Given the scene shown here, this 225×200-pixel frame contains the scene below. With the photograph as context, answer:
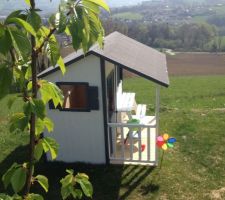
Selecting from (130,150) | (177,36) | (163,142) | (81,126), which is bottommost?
(177,36)

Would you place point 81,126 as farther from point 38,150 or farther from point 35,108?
point 35,108

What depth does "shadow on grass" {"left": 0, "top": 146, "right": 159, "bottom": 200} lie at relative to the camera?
7430 mm

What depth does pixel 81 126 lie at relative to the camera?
844cm

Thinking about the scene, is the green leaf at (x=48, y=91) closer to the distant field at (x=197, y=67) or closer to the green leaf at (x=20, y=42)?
Answer: the green leaf at (x=20, y=42)

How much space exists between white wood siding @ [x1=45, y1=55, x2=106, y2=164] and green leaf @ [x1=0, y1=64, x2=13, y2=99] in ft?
21.2

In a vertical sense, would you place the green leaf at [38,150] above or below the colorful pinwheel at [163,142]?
above

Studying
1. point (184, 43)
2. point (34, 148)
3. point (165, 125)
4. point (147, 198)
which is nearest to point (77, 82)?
point (147, 198)

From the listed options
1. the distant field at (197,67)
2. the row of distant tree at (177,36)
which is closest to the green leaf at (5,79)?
the distant field at (197,67)

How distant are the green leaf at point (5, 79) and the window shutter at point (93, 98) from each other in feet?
21.3

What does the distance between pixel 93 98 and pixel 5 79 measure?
658cm

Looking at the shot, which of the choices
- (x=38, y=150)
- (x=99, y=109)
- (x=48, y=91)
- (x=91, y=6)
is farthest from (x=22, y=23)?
(x=99, y=109)

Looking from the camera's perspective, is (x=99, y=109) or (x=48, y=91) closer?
(x=48, y=91)

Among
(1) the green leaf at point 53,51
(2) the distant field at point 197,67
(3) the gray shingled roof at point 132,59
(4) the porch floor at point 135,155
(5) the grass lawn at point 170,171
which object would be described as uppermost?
(1) the green leaf at point 53,51

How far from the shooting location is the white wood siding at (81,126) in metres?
7.91
